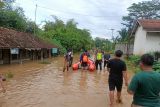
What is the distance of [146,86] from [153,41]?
2435 cm

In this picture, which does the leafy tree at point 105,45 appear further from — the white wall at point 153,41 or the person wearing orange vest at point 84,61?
the person wearing orange vest at point 84,61

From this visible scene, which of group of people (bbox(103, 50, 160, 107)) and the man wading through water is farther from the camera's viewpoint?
the man wading through water

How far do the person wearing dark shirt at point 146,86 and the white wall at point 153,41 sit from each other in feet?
79.0

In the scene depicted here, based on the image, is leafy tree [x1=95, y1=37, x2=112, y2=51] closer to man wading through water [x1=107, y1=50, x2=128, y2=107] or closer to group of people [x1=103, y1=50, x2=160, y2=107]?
man wading through water [x1=107, y1=50, x2=128, y2=107]

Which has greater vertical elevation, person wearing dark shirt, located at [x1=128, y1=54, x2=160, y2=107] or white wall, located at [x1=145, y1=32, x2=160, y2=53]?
white wall, located at [x1=145, y1=32, x2=160, y2=53]

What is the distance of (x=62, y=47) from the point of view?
55.1 metres

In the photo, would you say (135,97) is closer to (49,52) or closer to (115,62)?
(115,62)

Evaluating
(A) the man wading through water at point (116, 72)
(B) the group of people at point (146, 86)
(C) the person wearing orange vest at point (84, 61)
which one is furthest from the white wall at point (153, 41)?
(B) the group of people at point (146, 86)

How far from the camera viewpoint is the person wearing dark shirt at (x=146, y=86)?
4621mm

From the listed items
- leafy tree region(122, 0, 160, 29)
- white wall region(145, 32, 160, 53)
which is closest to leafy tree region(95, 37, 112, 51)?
leafy tree region(122, 0, 160, 29)

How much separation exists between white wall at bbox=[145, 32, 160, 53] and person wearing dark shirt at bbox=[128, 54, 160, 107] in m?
24.1

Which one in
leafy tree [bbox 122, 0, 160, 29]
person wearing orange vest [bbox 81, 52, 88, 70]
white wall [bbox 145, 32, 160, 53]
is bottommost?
person wearing orange vest [bbox 81, 52, 88, 70]

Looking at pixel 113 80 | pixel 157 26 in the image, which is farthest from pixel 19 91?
pixel 157 26

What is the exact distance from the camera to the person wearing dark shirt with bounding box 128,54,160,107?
462 centimetres
